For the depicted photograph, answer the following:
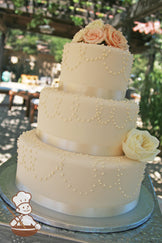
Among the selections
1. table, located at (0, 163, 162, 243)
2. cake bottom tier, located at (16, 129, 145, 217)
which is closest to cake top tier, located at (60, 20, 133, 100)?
cake bottom tier, located at (16, 129, 145, 217)

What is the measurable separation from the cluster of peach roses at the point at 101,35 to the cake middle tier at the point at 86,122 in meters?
0.39

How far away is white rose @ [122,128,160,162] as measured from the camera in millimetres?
1541

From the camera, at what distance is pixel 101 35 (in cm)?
164

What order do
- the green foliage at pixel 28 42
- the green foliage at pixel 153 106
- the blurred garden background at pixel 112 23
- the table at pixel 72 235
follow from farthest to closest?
the green foliage at pixel 28 42
the green foliage at pixel 153 106
the blurred garden background at pixel 112 23
the table at pixel 72 235

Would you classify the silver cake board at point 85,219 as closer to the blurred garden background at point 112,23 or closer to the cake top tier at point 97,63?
the cake top tier at point 97,63

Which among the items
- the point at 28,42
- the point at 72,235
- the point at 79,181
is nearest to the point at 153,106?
the point at 79,181

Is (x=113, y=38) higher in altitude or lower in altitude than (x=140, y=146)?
higher

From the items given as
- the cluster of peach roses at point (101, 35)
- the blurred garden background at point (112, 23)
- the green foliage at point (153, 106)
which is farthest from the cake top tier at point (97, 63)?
the green foliage at point (153, 106)

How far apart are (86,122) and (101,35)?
0.59 m

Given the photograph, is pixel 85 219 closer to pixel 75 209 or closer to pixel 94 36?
pixel 75 209

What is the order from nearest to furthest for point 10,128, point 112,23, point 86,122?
point 86,122 < point 10,128 < point 112,23

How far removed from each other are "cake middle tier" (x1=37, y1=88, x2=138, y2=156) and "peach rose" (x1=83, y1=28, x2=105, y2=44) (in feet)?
1.25

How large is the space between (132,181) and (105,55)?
0.84 m

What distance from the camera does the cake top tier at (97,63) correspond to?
5.23 feet
